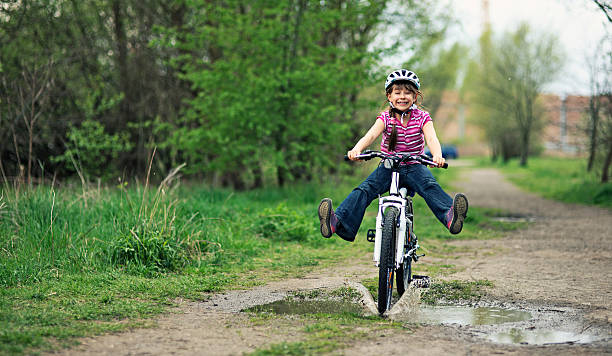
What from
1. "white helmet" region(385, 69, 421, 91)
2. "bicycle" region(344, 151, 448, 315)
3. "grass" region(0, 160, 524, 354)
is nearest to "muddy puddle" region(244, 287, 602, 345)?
"bicycle" region(344, 151, 448, 315)

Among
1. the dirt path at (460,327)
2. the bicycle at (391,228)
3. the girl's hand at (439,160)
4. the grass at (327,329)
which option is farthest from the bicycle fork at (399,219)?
the dirt path at (460,327)

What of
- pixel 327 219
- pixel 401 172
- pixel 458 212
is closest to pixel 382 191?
pixel 401 172

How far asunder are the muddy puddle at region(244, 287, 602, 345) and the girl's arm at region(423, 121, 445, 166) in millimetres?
1207

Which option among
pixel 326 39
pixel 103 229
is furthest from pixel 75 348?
pixel 326 39

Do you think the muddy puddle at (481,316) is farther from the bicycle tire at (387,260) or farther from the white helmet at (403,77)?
the white helmet at (403,77)

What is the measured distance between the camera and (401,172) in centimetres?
521

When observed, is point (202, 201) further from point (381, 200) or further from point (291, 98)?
point (381, 200)

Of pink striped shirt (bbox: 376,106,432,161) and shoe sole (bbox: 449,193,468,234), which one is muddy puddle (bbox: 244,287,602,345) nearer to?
shoe sole (bbox: 449,193,468,234)

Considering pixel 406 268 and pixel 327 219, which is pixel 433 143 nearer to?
pixel 327 219

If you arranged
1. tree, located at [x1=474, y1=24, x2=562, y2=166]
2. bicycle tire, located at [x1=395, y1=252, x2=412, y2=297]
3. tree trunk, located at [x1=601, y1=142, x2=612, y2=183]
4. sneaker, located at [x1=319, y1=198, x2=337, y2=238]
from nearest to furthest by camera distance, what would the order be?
sneaker, located at [x1=319, y1=198, x2=337, y2=238] → bicycle tire, located at [x1=395, y1=252, x2=412, y2=297] → tree trunk, located at [x1=601, y1=142, x2=612, y2=183] → tree, located at [x1=474, y1=24, x2=562, y2=166]

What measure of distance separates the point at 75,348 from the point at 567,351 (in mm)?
3065

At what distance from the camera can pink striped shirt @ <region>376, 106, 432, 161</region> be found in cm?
530

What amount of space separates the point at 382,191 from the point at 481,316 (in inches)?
50.4

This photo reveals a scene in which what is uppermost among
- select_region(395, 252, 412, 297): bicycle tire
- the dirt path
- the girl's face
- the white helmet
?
the white helmet
